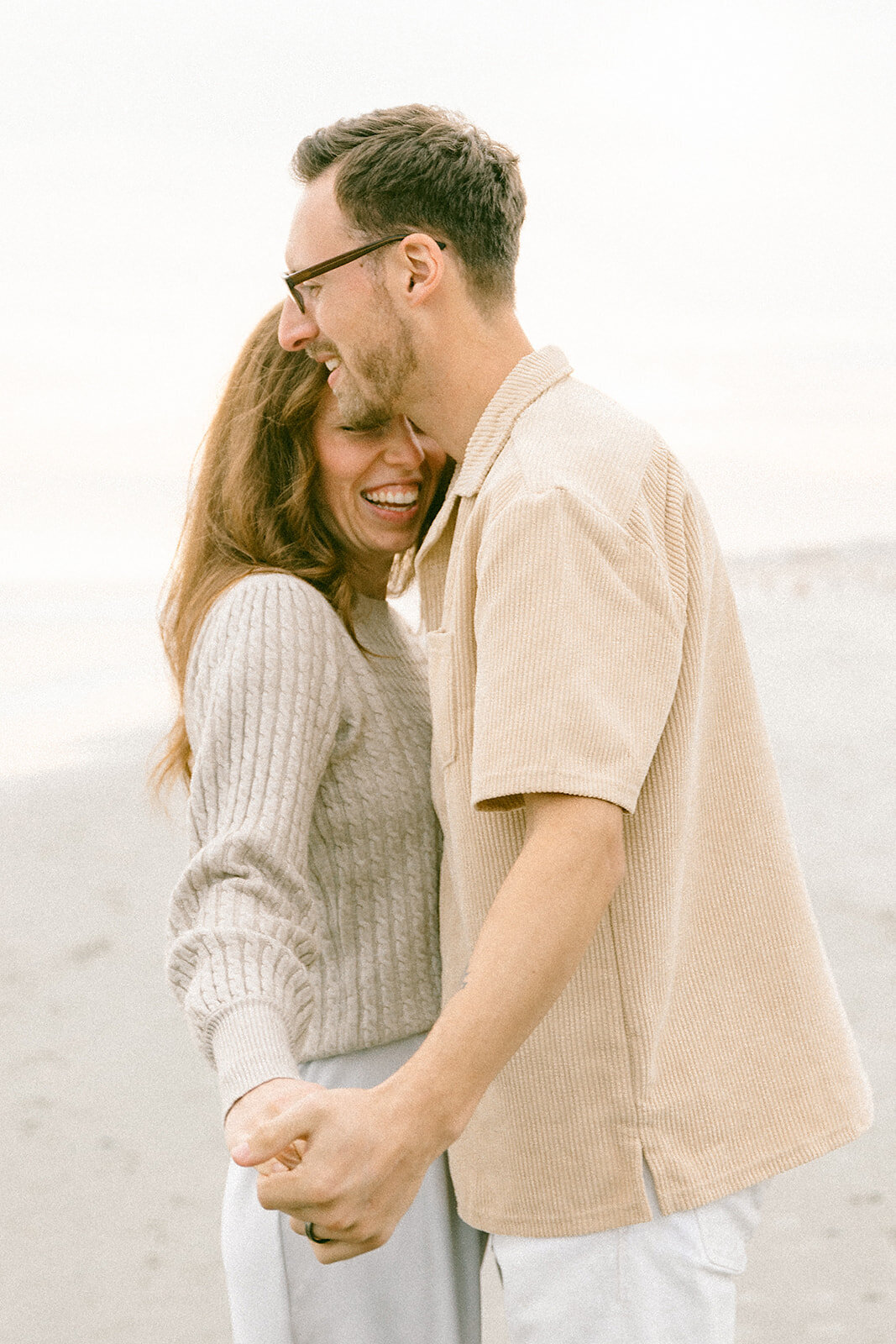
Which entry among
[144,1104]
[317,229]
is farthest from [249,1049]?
[144,1104]

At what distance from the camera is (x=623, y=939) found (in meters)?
1.43

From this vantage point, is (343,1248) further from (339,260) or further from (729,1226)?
(339,260)

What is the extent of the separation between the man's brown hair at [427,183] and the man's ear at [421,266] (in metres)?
0.04

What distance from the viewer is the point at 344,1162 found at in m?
1.11

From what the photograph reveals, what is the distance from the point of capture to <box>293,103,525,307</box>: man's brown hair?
1.64 metres

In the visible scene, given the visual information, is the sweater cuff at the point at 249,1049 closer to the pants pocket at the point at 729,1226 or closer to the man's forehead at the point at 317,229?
the pants pocket at the point at 729,1226

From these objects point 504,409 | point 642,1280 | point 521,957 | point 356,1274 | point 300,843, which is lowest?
point 356,1274

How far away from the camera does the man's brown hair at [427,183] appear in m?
1.64

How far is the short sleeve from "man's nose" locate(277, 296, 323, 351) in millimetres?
579

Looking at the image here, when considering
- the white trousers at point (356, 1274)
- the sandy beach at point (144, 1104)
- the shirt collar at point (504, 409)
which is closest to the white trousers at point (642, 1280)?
the white trousers at point (356, 1274)

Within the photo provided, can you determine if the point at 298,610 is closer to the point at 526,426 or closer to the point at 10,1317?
the point at 526,426

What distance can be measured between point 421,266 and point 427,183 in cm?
12

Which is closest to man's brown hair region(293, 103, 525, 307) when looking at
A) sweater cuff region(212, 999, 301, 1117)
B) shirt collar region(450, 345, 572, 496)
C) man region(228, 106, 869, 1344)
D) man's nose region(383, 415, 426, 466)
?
man region(228, 106, 869, 1344)

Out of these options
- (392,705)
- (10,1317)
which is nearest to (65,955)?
(10,1317)
